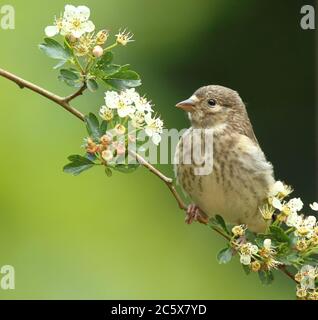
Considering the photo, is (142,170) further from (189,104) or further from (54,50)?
(54,50)

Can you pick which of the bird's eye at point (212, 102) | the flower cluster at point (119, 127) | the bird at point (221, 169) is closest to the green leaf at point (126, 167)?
the flower cluster at point (119, 127)

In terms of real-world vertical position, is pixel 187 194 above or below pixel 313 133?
below

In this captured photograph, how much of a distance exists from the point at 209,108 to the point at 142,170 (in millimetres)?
1970

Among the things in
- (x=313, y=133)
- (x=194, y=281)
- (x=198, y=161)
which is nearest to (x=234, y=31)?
(x=313, y=133)

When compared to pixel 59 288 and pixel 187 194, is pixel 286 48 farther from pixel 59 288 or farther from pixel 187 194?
pixel 187 194

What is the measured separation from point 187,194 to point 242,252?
44.4 inches

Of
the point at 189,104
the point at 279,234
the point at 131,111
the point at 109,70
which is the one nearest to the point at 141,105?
the point at 131,111

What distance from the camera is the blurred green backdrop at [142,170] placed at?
563 centimetres

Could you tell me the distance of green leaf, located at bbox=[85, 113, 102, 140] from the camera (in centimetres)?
310

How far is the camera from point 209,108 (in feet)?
14.8

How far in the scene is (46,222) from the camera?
5.72m

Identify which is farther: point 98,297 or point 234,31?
point 234,31

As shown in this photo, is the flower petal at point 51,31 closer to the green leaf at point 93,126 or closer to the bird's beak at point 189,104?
the green leaf at point 93,126

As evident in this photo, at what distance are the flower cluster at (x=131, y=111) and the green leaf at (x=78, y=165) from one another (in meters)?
0.15
